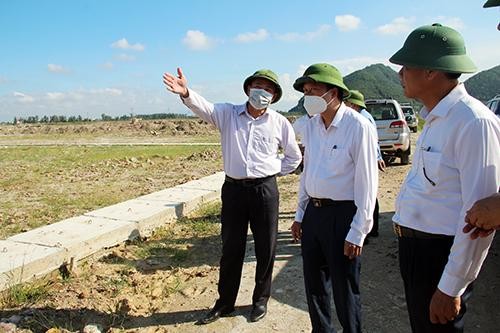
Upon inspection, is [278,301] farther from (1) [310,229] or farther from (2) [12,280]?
(2) [12,280]

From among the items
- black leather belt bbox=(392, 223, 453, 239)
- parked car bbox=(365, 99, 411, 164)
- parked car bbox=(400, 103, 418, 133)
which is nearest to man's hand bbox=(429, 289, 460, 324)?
black leather belt bbox=(392, 223, 453, 239)

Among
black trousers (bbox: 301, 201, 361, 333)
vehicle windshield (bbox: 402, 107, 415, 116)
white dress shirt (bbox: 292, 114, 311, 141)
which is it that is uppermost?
vehicle windshield (bbox: 402, 107, 415, 116)

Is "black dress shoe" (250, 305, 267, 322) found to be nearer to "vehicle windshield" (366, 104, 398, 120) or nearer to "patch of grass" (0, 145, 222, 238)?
"patch of grass" (0, 145, 222, 238)

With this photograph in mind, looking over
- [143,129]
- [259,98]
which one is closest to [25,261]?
[259,98]

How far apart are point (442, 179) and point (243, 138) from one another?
2035 mm

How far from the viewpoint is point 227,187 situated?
371 cm

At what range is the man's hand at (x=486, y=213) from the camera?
1.58 metres

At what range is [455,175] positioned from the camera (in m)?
1.80

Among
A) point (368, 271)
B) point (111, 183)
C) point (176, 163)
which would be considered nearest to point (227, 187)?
point (368, 271)

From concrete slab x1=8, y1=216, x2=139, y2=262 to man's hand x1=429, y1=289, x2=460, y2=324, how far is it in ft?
13.1

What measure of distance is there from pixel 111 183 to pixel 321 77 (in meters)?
8.80

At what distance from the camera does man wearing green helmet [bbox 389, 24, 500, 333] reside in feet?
5.55

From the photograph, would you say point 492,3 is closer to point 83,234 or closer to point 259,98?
point 259,98

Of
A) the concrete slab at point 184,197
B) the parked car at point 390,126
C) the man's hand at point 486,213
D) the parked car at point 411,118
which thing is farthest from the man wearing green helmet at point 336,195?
the parked car at point 411,118
